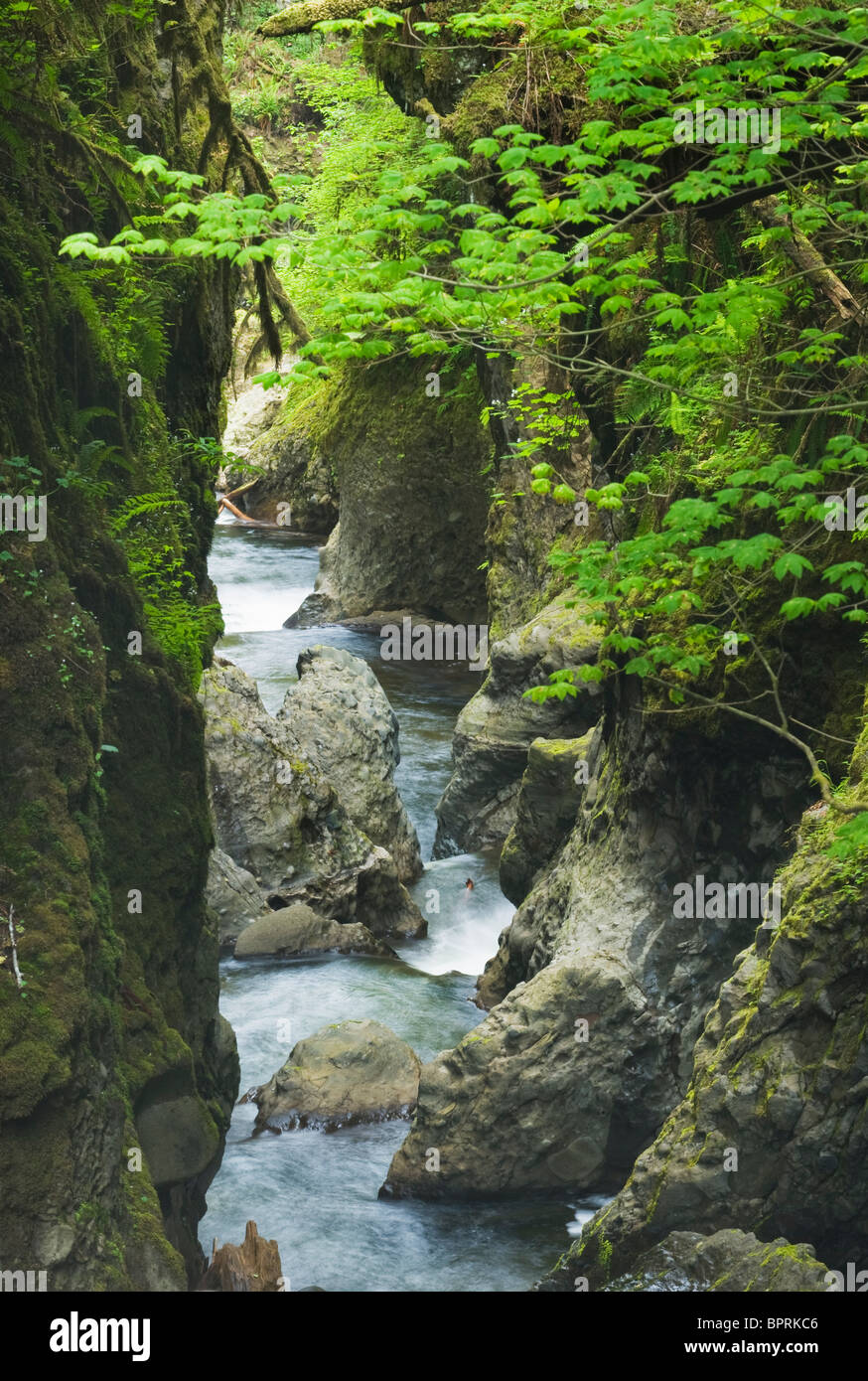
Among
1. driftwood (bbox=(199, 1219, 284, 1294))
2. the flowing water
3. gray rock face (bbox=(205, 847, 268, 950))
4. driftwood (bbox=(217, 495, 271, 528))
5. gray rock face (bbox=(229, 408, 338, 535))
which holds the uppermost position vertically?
gray rock face (bbox=(229, 408, 338, 535))

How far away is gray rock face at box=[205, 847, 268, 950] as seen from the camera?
13.4 m

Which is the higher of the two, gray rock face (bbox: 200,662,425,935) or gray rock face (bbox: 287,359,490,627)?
gray rock face (bbox: 287,359,490,627)

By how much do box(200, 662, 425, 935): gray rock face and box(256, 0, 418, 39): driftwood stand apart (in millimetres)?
6785

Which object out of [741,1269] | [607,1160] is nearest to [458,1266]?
[607,1160]

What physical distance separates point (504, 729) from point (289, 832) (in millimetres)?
3371

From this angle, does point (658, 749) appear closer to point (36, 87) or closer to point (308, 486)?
point (36, 87)

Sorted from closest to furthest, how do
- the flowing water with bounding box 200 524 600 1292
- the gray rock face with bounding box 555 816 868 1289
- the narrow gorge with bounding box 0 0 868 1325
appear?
the narrow gorge with bounding box 0 0 868 1325 → the gray rock face with bounding box 555 816 868 1289 → the flowing water with bounding box 200 524 600 1292

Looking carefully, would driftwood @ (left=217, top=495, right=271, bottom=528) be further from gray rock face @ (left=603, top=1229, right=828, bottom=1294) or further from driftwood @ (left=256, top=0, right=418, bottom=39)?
gray rock face @ (left=603, top=1229, right=828, bottom=1294)

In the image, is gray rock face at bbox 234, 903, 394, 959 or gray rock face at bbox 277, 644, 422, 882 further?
gray rock face at bbox 277, 644, 422, 882

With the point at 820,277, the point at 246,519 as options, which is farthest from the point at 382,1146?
the point at 246,519

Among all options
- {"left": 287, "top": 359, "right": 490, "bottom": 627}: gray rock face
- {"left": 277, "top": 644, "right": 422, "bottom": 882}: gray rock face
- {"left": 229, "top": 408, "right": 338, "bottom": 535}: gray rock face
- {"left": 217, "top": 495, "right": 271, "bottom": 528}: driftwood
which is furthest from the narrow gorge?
{"left": 217, "top": 495, "right": 271, "bottom": 528}: driftwood

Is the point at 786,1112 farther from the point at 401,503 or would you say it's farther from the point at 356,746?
the point at 401,503

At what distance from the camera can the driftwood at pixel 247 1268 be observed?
7.59 meters

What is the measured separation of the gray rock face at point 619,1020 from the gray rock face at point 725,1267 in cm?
221
